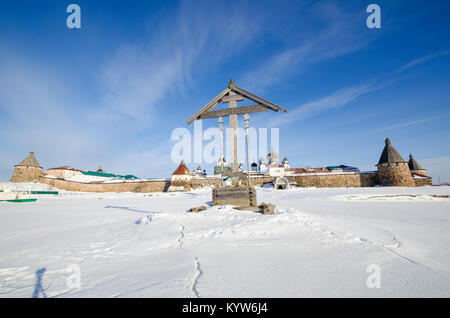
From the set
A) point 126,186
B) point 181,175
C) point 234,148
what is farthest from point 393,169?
point 126,186

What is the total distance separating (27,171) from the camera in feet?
123

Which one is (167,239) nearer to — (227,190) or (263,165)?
(227,190)

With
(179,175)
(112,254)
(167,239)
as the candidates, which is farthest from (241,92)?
(179,175)

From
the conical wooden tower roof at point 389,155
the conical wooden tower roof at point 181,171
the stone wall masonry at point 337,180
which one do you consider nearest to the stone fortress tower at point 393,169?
the conical wooden tower roof at point 389,155

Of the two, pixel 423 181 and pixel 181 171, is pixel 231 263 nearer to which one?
pixel 181 171

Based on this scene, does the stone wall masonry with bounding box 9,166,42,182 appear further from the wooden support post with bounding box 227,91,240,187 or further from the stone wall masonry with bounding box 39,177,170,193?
the wooden support post with bounding box 227,91,240,187

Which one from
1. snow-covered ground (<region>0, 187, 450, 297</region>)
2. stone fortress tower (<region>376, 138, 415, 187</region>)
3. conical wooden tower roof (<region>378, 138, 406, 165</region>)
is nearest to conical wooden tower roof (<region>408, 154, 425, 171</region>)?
stone fortress tower (<region>376, 138, 415, 187</region>)

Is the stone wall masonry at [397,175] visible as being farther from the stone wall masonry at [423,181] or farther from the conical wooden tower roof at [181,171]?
the conical wooden tower roof at [181,171]

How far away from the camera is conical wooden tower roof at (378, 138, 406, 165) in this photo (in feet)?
92.6

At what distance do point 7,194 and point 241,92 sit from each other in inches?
925

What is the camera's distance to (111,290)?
1.70 metres

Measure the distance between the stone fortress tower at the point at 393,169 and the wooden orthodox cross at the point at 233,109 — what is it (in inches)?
1247

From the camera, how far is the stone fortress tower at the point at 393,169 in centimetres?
2739

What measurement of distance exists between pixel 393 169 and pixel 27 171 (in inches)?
2525
